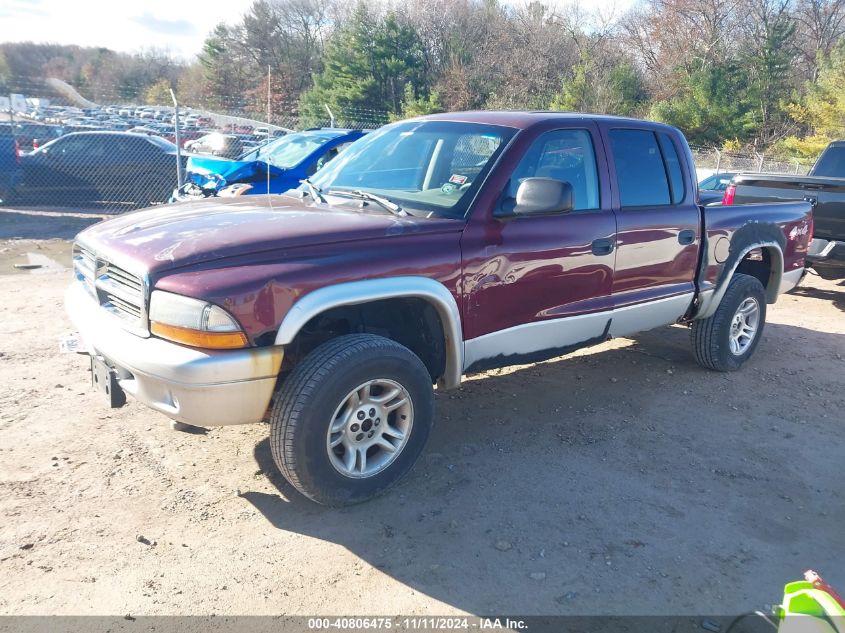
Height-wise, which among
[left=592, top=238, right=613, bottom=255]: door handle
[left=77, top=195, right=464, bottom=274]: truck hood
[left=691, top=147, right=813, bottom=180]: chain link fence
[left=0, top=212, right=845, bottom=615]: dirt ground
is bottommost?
[left=0, top=212, right=845, bottom=615]: dirt ground

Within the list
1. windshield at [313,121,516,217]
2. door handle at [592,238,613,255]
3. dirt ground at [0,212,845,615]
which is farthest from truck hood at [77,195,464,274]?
dirt ground at [0,212,845,615]

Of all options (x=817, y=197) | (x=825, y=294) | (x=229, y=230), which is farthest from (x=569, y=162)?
(x=825, y=294)

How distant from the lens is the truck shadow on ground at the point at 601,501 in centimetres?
293

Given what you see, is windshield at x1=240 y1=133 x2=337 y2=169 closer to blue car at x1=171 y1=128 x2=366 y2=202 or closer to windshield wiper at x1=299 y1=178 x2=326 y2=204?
blue car at x1=171 y1=128 x2=366 y2=202

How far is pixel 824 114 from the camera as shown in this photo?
93.0 feet

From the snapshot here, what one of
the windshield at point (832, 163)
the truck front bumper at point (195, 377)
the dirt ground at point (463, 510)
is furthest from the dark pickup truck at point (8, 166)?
the windshield at point (832, 163)

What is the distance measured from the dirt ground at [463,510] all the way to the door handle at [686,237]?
3.81 ft

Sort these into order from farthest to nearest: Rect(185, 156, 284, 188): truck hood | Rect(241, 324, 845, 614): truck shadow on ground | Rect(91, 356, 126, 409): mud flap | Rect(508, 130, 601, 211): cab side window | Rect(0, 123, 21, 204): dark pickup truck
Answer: Rect(0, 123, 21, 204): dark pickup truck < Rect(185, 156, 284, 188): truck hood < Rect(508, 130, 601, 211): cab side window < Rect(91, 356, 126, 409): mud flap < Rect(241, 324, 845, 614): truck shadow on ground

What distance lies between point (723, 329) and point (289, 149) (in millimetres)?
7120

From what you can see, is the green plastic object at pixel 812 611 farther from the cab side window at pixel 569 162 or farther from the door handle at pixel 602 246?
the cab side window at pixel 569 162

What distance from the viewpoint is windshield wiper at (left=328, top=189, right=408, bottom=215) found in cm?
369

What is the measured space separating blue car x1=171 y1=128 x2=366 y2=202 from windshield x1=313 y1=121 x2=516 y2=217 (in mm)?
4074

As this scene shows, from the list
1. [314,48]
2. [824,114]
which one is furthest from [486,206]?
[314,48]

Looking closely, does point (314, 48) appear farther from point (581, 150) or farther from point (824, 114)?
point (581, 150)
